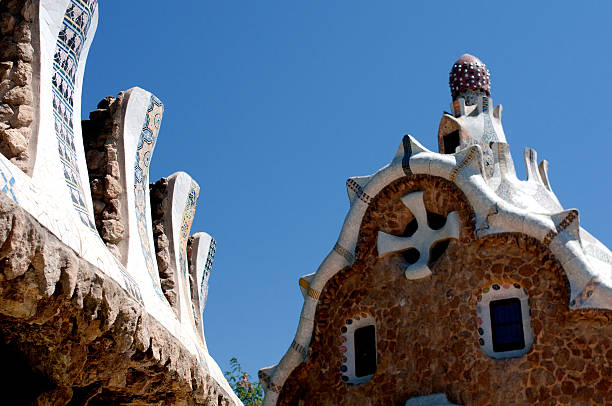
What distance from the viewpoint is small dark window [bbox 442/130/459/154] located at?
14.0 meters

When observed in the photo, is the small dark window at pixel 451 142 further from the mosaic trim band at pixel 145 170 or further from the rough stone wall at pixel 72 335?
the rough stone wall at pixel 72 335

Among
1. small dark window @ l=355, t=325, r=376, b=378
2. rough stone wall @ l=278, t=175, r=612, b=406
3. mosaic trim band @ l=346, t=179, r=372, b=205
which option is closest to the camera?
rough stone wall @ l=278, t=175, r=612, b=406

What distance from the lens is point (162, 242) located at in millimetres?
5730

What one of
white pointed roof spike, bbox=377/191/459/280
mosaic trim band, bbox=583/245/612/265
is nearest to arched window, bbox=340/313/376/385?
white pointed roof spike, bbox=377/191/459/280

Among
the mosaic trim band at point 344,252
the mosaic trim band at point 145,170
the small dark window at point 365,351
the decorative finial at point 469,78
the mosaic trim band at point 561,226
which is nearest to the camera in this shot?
the mosaic trim band at point 145,170

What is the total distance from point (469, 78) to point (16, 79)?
40.1 ft

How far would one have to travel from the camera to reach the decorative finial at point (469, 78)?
1498 cm

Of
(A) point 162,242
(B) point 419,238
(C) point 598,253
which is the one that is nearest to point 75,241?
(A) point 162,242

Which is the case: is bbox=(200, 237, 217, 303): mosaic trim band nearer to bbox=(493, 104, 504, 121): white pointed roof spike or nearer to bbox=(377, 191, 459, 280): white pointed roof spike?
bbox=(377, 191, 459, 280): white pointed roof spike

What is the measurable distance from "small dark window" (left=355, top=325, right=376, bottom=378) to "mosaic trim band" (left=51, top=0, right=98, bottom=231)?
8108 millimetres

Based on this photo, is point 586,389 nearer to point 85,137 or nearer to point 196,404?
point 196,404

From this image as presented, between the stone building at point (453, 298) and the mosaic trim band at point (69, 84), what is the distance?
7.53 m

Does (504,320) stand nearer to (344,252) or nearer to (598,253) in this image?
(598,253)

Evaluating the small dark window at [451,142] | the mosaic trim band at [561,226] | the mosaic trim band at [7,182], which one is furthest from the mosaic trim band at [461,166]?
the mosaic trim band at [7,182]
